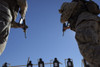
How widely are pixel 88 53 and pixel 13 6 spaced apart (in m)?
1.33

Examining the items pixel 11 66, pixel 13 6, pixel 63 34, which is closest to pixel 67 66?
pixel 11 66

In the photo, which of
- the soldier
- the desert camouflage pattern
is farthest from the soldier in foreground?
the soldier

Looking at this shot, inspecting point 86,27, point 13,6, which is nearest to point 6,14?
point 13,6

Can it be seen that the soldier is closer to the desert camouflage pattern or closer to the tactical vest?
the tactical vest

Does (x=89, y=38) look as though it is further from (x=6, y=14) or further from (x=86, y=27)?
(x=6, y=14)

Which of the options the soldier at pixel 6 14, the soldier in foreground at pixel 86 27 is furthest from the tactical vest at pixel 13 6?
the soldier in foreground at pixel 86 27

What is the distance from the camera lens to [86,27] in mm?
2184

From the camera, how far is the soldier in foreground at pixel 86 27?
6.02 feet

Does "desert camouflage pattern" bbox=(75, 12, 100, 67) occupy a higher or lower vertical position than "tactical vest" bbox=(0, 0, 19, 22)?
lower

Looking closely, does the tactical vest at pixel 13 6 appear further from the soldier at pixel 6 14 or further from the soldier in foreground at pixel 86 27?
the soldier in foreground at pixel 86 27

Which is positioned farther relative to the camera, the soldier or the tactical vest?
the tactical vest

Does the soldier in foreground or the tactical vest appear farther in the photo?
the tactical vest

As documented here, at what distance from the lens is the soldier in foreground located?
6.02 feet

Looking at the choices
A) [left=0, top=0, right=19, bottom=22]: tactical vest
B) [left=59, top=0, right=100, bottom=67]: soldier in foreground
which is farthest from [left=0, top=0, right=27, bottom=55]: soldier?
[left=59, top=0, right=100, bottom=67]: soldier in foreground
